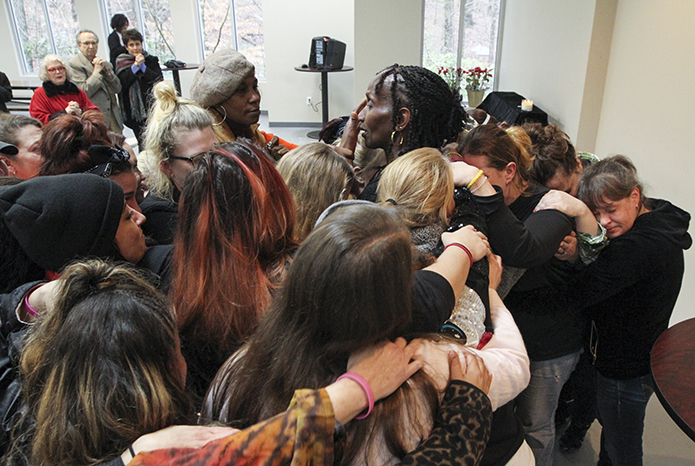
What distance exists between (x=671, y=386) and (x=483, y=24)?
23.9 feet

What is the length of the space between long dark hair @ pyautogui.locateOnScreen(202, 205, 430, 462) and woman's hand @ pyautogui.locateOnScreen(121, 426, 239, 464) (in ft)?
0.33

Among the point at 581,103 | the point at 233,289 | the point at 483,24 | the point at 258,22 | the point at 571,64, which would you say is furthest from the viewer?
the point at 258,22

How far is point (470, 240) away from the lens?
45.7 inches

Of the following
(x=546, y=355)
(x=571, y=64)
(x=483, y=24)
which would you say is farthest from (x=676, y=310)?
(x=483, y=24)

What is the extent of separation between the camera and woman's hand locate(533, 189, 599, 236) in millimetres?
1491

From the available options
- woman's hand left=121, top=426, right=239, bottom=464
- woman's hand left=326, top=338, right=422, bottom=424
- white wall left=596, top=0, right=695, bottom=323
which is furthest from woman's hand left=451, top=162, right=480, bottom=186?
white wall left=596, top=0, right=695, bottom=323

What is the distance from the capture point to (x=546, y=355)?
167cm

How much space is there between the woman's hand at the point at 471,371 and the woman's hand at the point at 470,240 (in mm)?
302

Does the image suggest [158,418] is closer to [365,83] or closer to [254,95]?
[254,95]

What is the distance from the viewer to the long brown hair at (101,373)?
706 millimetres

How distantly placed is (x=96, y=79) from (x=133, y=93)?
478 millimetres

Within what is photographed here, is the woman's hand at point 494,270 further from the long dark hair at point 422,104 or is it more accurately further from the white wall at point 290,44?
the white wall at point 290,44

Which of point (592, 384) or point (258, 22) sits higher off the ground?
point (258, 22)

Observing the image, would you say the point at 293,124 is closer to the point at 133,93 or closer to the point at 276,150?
the point at 133,93
